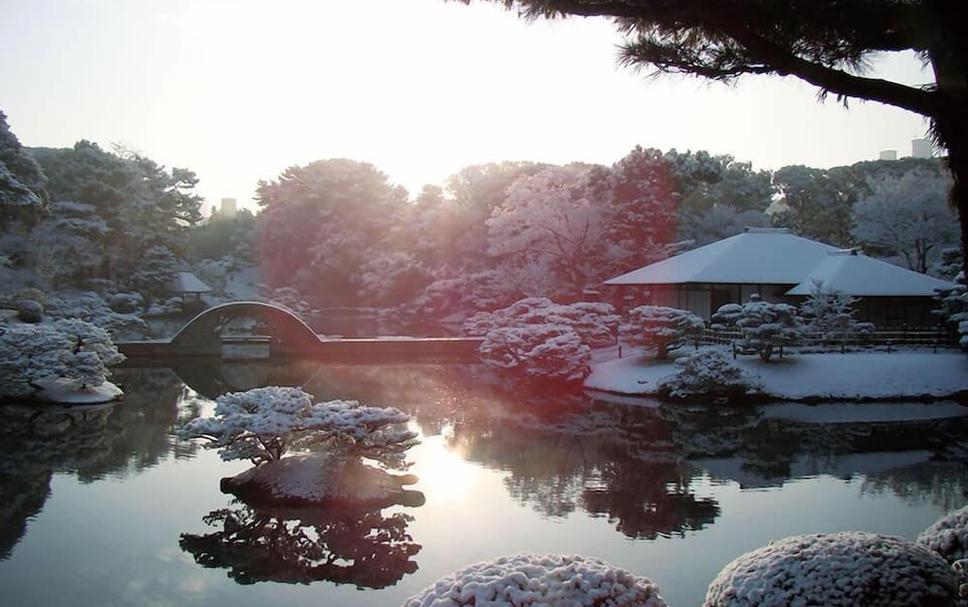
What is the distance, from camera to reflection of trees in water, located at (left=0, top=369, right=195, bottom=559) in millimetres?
9578

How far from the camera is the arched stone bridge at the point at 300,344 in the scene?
78.6 ft

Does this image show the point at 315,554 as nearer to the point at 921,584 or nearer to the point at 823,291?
the point at 921,584

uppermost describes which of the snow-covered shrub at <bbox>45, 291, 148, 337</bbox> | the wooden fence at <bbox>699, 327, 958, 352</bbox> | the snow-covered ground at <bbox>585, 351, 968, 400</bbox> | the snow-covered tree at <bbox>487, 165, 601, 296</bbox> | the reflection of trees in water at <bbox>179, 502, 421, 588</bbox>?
the snow-covered tree at <bbox>487, 165, 601, 296</bbox>

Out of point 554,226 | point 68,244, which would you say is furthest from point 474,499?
point 68,244

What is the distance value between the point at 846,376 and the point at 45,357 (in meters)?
17.3

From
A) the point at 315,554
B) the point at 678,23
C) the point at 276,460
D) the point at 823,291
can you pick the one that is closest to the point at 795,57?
the point at 678,23

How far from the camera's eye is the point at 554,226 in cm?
2880

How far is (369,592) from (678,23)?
516cm

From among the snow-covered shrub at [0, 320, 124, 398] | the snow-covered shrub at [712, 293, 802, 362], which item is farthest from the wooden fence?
the snow-covered shrub at [0, 320, 124, 398]

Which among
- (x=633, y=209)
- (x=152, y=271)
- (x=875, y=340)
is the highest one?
(x=633, y=209)

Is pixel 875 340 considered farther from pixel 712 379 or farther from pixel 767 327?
pixel 712 379

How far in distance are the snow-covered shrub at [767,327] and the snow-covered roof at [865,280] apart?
3554 mm

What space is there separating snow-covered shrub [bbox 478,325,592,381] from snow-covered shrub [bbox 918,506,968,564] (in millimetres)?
14595

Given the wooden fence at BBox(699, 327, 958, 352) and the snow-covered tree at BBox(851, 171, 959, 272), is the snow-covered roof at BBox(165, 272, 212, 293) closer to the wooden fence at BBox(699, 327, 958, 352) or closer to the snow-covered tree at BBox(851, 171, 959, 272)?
the wooden fence at BBox(699, 327, 958, 352)
